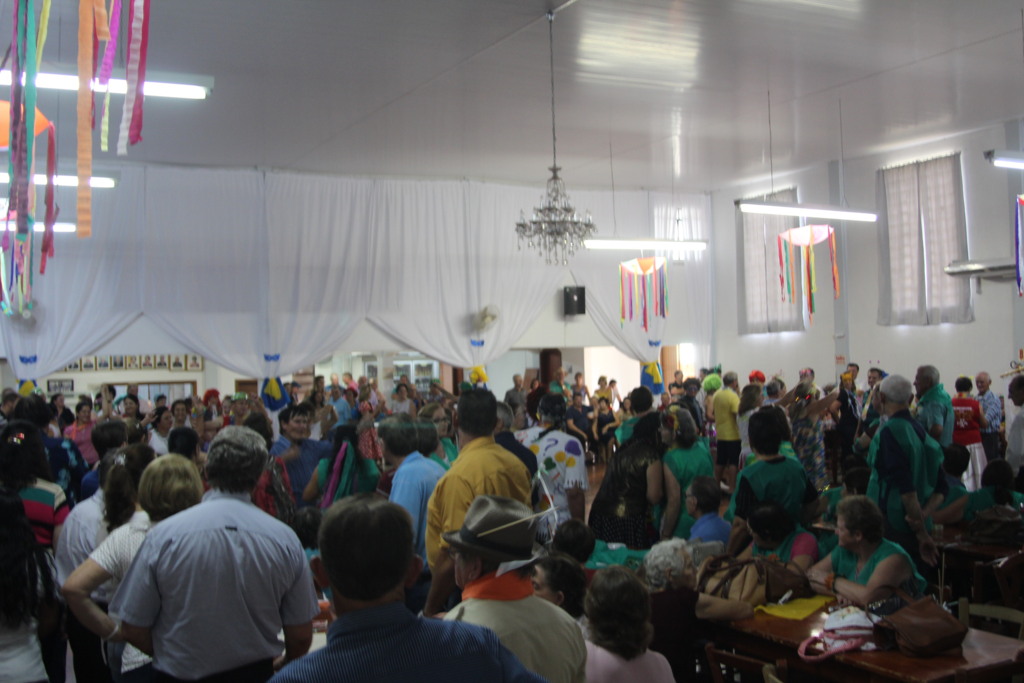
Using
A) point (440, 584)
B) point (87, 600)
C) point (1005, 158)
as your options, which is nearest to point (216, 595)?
point (87, 600)

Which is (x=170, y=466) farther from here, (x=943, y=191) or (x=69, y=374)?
(x=69, y=374)

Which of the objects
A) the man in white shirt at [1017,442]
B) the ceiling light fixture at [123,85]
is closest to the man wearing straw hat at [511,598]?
the ceiling light fixture at [123,85]

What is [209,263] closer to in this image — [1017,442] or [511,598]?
[1017,442]

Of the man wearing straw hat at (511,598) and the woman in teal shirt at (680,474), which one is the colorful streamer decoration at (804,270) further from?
the man wearing straw hat at (511,598)

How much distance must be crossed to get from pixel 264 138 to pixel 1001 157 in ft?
24.4

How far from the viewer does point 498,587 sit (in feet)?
6.67

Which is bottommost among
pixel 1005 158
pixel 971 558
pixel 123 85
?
pixel 971 558

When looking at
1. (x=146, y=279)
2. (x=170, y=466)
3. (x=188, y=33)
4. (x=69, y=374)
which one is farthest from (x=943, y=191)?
(x=69, y=374)

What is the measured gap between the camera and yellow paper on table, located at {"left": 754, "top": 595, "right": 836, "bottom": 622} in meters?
3.64

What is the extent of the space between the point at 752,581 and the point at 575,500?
4.56 feet

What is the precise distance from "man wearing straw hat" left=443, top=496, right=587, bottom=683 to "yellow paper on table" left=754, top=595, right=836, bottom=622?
1876 millimetres

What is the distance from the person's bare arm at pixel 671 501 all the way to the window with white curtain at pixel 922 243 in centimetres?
790

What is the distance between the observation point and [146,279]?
35.9 ft

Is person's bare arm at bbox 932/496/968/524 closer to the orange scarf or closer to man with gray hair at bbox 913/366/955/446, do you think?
man with gray hair at bbox 913/366/955/446
